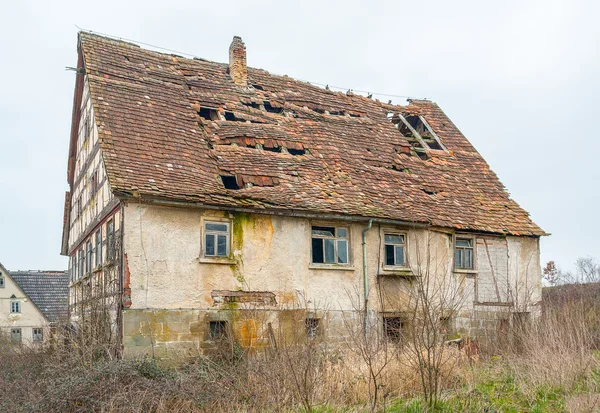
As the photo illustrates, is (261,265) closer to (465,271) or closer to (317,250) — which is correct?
(317,250)

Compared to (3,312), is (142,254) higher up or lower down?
higher up

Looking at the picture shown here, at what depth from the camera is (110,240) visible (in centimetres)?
1562

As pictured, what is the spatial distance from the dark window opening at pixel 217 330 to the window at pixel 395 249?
5.02m

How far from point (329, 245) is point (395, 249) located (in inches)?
82.0

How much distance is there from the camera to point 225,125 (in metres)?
18.1

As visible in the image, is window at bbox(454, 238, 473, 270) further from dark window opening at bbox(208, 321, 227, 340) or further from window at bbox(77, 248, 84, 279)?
window at bbox(77, 248, 84, 279)

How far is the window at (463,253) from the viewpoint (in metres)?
18.5

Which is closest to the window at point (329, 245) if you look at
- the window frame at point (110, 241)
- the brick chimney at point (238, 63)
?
the window frame at point (110, 241)

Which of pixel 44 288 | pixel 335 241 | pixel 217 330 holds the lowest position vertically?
pixel 217 330

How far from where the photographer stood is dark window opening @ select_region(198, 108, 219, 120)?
731 inches

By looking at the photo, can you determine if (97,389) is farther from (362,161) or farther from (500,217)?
(500,217)

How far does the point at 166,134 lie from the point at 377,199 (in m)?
6.05

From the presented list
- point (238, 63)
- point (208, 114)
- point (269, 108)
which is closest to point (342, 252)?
point (208, 114)

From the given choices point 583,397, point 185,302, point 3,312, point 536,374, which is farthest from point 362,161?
point 3,312
